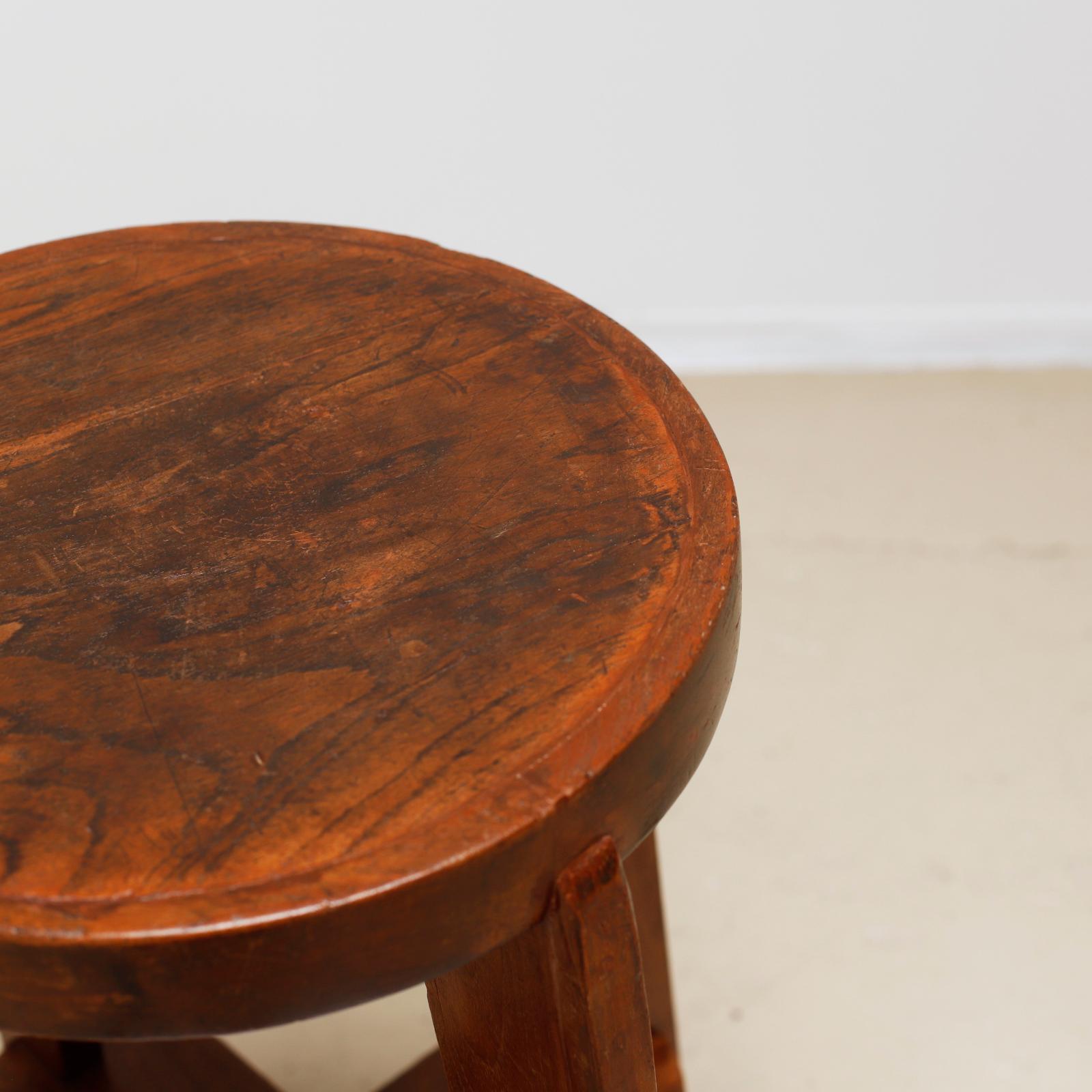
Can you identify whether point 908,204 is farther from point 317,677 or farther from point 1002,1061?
point 317,677

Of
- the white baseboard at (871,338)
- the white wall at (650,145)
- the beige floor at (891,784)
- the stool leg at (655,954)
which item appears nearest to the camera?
the stool leg at (655,954)

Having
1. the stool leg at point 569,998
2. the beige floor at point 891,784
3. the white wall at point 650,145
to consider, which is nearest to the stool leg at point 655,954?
the beige floor at point 891,784

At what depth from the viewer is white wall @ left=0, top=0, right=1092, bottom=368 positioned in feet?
6.87

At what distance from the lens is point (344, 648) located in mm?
764

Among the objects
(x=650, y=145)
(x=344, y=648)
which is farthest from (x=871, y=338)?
(x=344, y=648)

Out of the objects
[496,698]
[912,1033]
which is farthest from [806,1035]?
[496,698]

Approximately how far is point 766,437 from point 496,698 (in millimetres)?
1622

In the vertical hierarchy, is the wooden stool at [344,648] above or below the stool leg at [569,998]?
above

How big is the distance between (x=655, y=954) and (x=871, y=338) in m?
1.46

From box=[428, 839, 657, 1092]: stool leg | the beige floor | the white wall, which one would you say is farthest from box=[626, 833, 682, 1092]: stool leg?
the white wall

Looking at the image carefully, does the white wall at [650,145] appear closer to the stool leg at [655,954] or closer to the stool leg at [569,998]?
the stool leg at [655,954]

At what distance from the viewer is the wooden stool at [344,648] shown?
2.13 ft

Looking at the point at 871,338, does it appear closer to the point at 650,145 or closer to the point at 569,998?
the point at 650,145

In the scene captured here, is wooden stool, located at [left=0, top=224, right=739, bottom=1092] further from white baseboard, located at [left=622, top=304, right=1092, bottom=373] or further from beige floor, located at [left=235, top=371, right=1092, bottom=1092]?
white baseboard, located at [left=622, top=304, right=1092, bottom=373]
